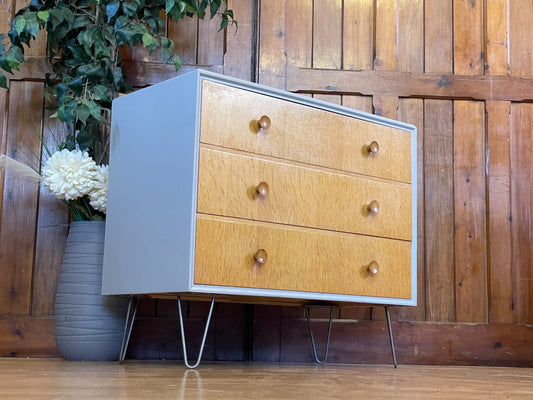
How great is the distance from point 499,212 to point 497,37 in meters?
0.72

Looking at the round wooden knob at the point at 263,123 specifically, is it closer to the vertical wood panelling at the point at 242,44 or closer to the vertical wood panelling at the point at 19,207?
the vertical wood panelling at the point at 242,44

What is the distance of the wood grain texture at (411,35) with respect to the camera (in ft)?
9.83

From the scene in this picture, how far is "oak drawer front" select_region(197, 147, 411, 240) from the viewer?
2072mm

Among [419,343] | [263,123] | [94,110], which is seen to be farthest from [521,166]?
[94,110]

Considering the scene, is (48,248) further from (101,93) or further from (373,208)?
(373,208)

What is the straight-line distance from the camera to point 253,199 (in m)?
2.13

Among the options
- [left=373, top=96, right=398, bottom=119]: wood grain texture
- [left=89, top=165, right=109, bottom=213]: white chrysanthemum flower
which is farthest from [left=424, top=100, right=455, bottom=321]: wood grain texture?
[left=89, top=165, right=109, bottom=213]: white chrysanthemum flower

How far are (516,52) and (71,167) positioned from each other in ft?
6.06

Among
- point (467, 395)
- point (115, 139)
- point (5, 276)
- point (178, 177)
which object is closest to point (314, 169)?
point (178, 177)

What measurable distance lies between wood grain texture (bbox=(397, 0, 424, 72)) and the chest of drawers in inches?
23.0

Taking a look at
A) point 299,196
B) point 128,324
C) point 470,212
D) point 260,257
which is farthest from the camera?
point 470,212

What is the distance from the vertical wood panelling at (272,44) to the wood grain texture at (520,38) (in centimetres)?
95

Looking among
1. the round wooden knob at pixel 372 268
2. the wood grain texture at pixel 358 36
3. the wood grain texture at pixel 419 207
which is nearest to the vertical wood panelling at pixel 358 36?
the wood grain texture at pixel 358 36

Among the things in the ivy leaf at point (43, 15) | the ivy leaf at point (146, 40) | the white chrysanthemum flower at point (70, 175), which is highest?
the ivy leaf at point (43, 15)
